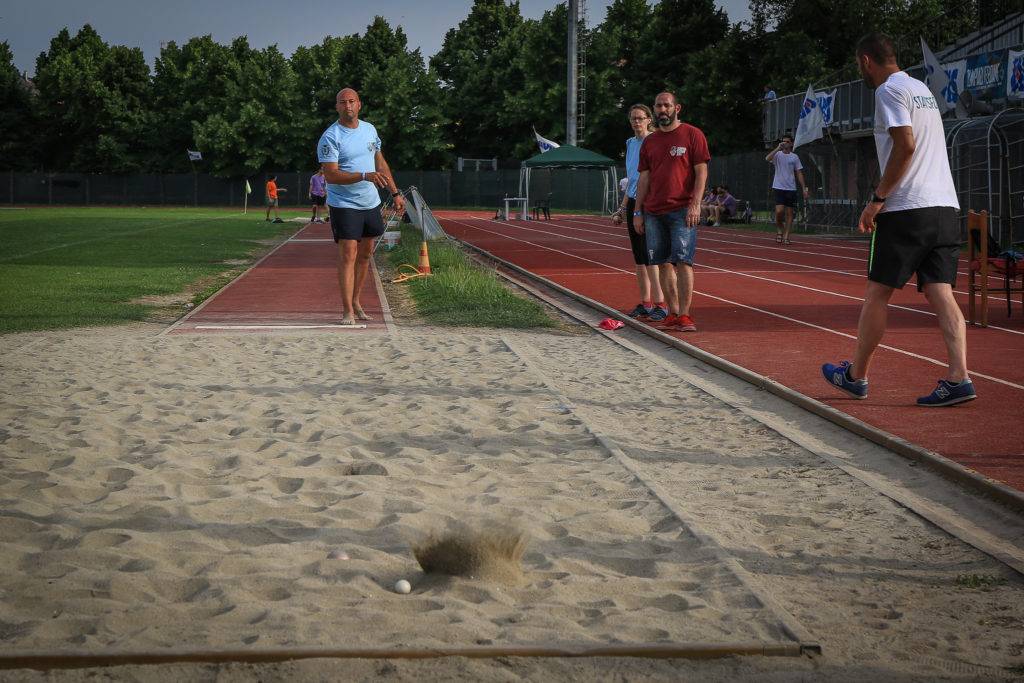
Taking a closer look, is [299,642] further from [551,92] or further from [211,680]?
[551,92]

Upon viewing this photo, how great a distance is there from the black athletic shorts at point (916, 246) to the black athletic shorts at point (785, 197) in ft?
55.6

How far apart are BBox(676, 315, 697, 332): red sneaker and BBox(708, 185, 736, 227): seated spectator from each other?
25.1 meters

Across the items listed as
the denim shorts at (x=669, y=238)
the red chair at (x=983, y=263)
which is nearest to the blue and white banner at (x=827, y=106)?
the red chair at (x=983, y=263)

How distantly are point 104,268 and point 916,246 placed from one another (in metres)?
14.3

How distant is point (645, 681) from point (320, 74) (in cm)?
7356

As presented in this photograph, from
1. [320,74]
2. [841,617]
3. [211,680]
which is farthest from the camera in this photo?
[320,74]

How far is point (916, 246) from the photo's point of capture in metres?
6.98

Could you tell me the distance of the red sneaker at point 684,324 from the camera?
11.1 m

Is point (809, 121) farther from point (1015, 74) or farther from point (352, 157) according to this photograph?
point (352, 157)

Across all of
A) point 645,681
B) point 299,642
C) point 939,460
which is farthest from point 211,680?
point 939,460

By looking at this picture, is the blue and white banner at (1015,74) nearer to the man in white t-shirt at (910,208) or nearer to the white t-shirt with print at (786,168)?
the white t-shirt with print at (786,168)

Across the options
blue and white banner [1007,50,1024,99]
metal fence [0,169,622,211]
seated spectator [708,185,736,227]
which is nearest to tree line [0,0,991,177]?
metal fence [0,169,622,211]

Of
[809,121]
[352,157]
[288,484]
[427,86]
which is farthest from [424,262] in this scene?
[427,86]

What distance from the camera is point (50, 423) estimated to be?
22.1 ft
